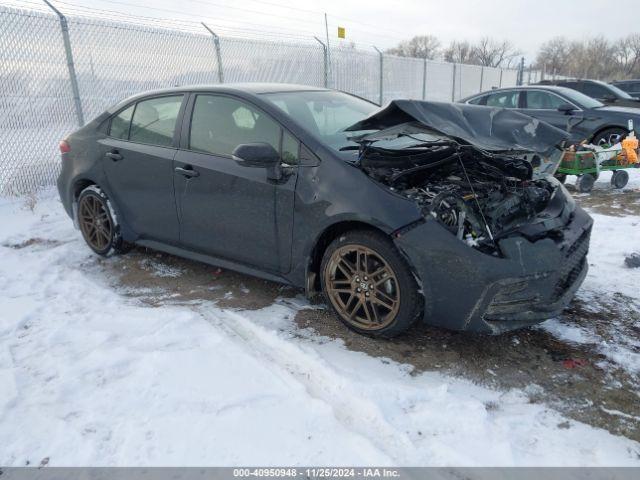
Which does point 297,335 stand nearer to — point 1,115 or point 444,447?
point 444,447

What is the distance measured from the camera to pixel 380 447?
2.23m

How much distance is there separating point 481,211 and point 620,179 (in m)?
5.63

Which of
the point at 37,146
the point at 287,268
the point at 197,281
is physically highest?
the point at 37,146

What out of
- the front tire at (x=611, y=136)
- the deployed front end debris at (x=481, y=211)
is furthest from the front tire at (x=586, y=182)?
the deployed front end debris at (x=481, y=211)

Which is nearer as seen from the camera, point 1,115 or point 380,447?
point 380,447

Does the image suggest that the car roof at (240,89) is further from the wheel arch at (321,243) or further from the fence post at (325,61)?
the fence post at (325,61)

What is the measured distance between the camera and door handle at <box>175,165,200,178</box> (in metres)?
3.80

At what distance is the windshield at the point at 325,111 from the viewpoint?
11.4 feet

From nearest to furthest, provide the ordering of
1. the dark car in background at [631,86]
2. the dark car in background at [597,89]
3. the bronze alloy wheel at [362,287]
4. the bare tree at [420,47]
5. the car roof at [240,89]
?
the bronze alloy wheel at [362,287] < the car roof at [240,89] < the dark car in background at [597,89] < the dark car in background at [631,86] < the bare tree at [420,47]

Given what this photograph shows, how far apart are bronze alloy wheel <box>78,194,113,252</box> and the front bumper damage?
10.1 ft

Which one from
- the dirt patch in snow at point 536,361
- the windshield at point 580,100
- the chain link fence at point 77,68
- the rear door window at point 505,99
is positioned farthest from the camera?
the rear door window at point 505,99

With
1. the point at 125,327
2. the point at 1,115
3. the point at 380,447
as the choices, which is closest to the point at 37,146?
the point at 1,115

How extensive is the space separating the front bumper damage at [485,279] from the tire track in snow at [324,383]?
2.37 ft

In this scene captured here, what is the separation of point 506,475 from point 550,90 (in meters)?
9.38
